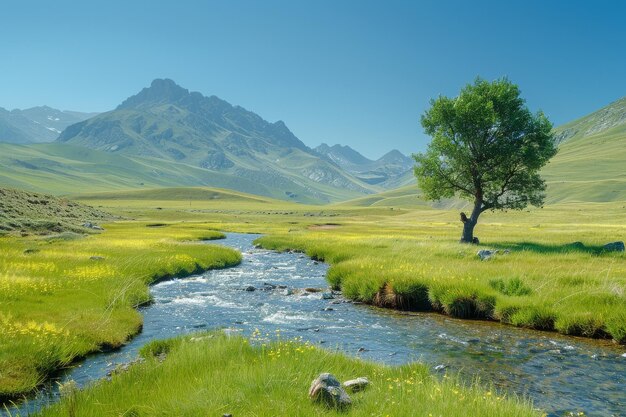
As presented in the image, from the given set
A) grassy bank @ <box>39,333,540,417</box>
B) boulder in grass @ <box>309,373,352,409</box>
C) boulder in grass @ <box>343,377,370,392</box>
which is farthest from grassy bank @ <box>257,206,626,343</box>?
boulder in grass @ <box>309,373,352,409</box>

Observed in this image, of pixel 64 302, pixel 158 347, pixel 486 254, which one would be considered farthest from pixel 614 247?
pixel 64 302

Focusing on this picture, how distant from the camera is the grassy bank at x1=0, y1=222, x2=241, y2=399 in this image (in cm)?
1322

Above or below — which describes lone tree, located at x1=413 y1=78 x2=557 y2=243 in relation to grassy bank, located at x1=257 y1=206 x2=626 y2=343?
above

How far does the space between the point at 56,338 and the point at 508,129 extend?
140ft

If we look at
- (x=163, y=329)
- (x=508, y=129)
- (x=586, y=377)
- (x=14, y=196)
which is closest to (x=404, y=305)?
(x=586, y=377)

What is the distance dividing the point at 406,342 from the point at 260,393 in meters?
9.94

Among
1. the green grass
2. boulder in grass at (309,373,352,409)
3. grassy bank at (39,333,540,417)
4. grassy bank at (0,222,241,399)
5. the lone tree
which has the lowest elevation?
the green grass

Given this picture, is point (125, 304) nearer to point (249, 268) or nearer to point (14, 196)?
point (249, 268)

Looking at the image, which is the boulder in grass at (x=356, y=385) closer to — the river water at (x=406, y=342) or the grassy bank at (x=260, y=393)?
the grassy bank at (x=260, y=393)

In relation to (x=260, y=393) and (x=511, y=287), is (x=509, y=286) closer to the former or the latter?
(x=511, y=287)

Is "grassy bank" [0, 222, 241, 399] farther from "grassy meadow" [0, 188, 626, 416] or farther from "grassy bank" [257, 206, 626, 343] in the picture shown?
"grassy bank" [257, 206, 626, 343]

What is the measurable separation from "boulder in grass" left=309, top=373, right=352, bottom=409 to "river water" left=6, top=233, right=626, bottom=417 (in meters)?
5.67

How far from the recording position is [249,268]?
39.2m

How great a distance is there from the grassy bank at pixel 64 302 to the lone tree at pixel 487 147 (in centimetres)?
2625
